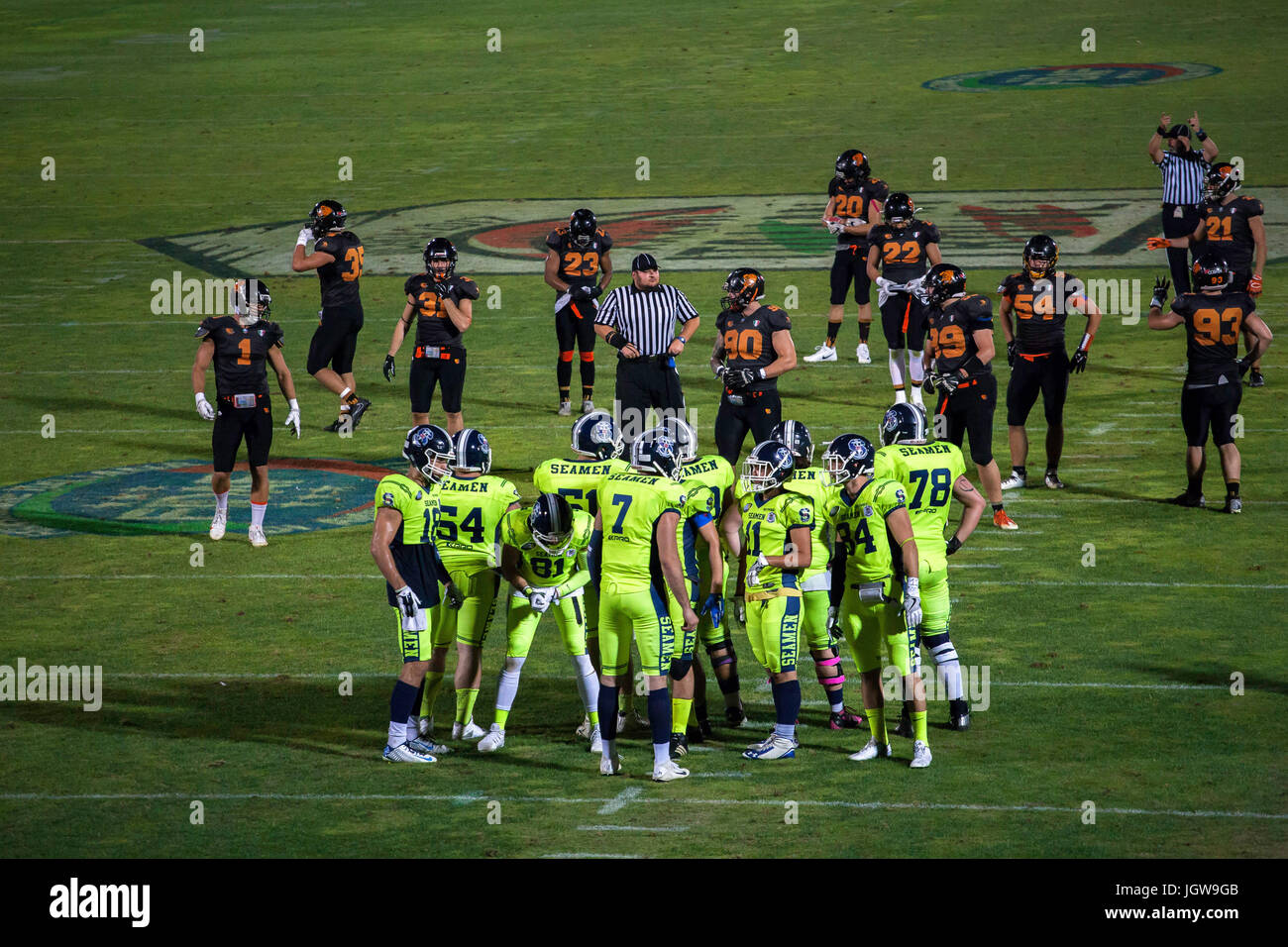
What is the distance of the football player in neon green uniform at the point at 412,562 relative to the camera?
339 inches

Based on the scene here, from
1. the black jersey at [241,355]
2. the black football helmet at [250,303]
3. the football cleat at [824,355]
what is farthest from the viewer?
the football cleat at [824,355]

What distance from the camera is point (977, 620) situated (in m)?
10.8

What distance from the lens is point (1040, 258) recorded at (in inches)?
520

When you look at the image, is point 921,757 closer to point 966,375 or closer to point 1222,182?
point 966,375

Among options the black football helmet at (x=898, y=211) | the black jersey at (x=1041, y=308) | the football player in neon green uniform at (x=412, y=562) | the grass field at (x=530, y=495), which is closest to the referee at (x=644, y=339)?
the grass field at (x=530, y=495)

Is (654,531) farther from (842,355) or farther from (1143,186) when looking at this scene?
(1143,186)

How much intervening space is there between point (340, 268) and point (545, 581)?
26.2 ft

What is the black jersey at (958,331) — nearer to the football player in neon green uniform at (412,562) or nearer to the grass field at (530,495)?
the grass field at (530,495)

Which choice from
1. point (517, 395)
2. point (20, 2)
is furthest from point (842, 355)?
point (20, 2)

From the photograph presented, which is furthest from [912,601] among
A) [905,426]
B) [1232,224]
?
[1232,224]

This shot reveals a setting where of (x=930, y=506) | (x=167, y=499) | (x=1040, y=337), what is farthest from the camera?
(x=167, y=499)

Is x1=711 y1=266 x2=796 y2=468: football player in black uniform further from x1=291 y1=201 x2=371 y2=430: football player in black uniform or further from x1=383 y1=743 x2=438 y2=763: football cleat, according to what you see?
x1=291 y1=201 x2=371 y2=430: football player in black uniform

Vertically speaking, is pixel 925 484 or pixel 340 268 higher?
pixel 340 268

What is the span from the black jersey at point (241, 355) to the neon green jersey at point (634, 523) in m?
5.02
